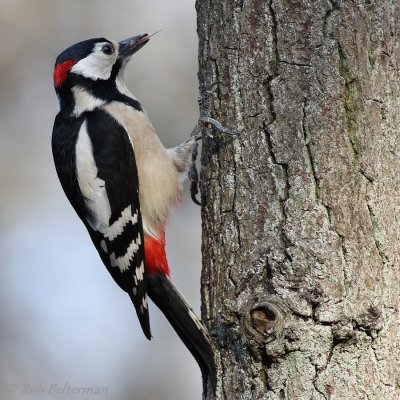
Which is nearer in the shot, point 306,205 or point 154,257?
point 306,205

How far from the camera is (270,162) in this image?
259 cm

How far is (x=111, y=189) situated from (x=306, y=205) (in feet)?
4.53

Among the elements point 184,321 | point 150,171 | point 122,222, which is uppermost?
point 150,171

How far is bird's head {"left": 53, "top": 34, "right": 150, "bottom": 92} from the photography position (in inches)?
153

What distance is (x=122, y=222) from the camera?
11.8 feet

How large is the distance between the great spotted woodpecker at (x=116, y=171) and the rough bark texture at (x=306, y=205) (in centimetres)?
81

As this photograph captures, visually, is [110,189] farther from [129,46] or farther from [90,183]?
[129,46]

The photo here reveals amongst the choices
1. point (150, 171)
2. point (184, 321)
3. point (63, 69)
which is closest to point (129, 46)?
point (63, 69)

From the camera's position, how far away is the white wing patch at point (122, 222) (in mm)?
3596

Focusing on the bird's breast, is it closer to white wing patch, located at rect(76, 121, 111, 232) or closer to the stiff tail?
white wing patch, located at rect(76, 121, 111, 232)

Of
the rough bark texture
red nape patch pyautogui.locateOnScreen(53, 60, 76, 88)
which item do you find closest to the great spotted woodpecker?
red nape patch pyautogui.locateOnScreen(53, 60, 76, 88)

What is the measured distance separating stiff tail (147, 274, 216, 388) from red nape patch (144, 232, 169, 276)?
0.04m

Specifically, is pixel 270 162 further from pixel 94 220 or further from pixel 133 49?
pixel 133 49

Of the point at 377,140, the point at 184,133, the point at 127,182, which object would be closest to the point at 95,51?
the point at 127,182
